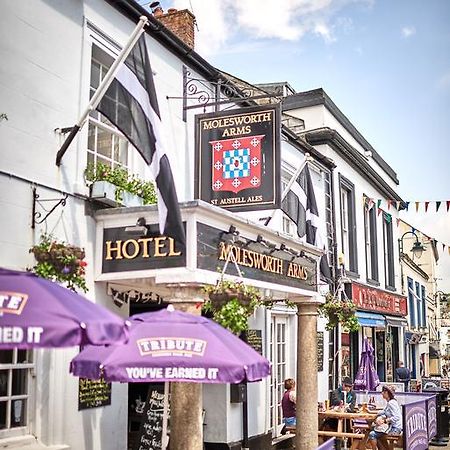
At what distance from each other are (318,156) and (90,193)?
10.1m

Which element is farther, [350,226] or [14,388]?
[350,226]

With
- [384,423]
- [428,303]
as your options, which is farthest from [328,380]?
[428,303]

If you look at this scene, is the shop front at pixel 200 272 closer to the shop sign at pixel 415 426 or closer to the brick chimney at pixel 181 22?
the shop sign at pixel 415 426

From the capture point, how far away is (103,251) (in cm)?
814

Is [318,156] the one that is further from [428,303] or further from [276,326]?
[428,303]

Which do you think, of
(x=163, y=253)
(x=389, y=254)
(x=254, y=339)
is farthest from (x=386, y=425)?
(x=389, y=254)

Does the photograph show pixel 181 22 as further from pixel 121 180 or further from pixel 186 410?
pixel 186 410

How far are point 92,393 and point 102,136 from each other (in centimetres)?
361

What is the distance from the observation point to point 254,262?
9.27 metres

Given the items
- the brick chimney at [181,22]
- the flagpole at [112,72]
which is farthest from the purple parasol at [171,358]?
the brick chimney at [181,22]

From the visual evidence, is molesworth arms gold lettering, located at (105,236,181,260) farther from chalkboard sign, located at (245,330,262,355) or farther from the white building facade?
chalkboard sign, located at (245,330,262,355)

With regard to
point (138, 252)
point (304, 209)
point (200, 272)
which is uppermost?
point (304, 209)

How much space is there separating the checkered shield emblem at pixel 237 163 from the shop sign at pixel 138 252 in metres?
2.21

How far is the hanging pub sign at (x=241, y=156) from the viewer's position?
9430 millimetres
